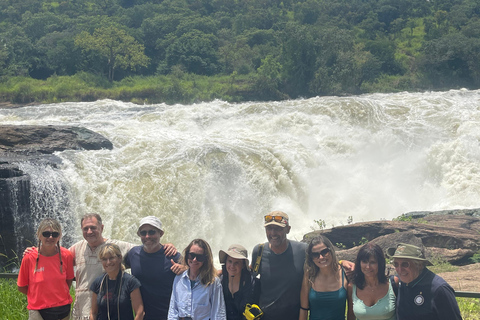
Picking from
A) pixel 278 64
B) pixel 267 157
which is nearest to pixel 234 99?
pixel 278 64

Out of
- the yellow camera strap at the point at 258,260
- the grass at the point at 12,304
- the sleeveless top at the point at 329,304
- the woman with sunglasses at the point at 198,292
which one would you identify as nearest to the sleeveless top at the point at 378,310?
the sleeveless top at the point at 329,304

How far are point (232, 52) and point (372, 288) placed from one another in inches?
1512

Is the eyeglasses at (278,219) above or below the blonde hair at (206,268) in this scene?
above

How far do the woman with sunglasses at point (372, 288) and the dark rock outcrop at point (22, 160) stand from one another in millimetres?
7066

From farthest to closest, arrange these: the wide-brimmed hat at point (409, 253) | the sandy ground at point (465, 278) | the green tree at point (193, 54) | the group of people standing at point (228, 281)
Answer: the green tree at point (193, 54), the sandy ground at point (465, 278), the group of people standing at point (228, 281), the wide-brimmed hat at point (409, 253)

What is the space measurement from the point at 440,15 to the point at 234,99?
2376 cm

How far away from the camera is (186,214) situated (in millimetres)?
12555

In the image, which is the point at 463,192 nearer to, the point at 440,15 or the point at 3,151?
the point at 3,151

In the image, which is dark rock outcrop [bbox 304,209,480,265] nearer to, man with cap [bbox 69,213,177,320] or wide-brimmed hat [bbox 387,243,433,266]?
wide-brimmed hat [bbox 387,243,433,266]

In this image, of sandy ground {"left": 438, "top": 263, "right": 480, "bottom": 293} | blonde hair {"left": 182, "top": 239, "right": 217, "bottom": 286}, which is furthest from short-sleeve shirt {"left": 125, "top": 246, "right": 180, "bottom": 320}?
sandy ground {"left": 438, "top": 263, "right": 480, "bottom": 293}

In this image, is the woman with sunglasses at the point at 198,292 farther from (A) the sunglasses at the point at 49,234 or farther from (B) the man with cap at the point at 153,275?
(A) the sunglasses at the point at 49,234

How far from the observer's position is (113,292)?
13.4ft

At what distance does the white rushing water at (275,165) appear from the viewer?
40.8ft

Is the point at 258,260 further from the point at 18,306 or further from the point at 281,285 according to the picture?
the point at 18,306
